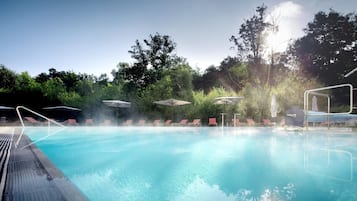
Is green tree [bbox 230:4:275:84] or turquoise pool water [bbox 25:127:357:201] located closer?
turquoise pool water [bbox 25:127:357:201]

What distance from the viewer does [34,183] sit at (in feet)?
9.93

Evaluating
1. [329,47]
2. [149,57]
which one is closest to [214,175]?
[149,57]

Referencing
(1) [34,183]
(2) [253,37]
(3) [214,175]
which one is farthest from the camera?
(2) [253,37]

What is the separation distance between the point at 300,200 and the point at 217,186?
3.48ft

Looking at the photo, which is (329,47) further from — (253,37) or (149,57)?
(149,57)

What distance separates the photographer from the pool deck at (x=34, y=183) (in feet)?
8.52

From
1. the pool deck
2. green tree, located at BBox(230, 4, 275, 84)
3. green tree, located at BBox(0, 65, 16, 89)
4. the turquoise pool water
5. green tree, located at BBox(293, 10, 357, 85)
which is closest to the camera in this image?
the pool deck

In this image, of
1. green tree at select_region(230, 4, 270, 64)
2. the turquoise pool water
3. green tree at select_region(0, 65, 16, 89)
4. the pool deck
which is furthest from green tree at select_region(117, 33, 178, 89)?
the pool deck

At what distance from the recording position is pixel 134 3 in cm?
1317

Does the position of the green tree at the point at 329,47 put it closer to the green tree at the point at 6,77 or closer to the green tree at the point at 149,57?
the green tree at the point at 149,57

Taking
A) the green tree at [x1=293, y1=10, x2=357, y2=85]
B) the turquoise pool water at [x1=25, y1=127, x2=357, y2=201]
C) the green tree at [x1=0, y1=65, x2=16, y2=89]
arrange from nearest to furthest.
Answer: the turquoise pool water at [x1=25, y1=127, x2=357, y2=201] → the green tree at [x1=293, y1=10, x2=357, y2=85] → the green tree at [x1=0, y1=65, x2=16, y2=89]

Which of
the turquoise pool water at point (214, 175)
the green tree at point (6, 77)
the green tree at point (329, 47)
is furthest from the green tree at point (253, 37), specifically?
the green tree at point (6, 77)

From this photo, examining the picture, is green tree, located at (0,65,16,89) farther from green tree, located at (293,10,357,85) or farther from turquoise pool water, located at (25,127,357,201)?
green tree, located at (293,10,357,85)

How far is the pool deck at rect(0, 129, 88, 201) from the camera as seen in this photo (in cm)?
260
